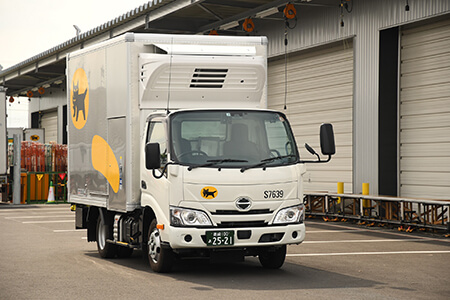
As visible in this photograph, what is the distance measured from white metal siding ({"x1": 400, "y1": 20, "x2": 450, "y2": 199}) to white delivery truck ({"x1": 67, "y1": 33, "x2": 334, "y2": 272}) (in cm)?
790

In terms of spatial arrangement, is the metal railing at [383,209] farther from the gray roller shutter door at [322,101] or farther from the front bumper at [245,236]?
the front bumper at [245,236]

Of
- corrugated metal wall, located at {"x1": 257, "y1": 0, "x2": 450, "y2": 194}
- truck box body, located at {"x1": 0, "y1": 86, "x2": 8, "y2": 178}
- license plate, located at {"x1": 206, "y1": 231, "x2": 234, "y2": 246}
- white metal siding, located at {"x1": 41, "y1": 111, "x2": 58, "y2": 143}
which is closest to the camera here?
license plate, located at {"x1": 206, "y1": 231, "x2": 234, "y2": 246}

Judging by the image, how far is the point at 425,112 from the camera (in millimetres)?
18828

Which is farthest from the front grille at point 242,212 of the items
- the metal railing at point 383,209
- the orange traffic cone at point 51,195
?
the orange traffic cone at point 51,195

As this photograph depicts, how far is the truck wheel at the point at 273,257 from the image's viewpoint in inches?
431

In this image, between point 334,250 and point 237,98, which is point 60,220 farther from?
point 237,98

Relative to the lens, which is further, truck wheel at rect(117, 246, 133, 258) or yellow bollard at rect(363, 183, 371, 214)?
yellow bollard at rect(363, 183, 371, 214)

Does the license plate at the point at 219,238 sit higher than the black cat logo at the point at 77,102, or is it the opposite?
the black cat logo at the point at 77,102

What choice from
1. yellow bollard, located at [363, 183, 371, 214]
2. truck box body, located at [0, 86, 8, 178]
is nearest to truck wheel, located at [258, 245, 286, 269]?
yellow bollard, located at [363, 183, 371, 214]

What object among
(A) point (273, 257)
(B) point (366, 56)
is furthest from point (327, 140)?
(B) point (366, 56)

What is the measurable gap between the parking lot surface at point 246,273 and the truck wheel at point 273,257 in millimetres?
A: 132

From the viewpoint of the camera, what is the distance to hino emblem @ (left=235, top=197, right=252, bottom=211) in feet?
32.7

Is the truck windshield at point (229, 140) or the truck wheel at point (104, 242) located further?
the truck wheel at point (104, 242)

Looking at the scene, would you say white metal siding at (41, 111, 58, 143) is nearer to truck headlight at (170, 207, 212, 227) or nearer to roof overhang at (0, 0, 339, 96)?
roof overhang at (0, 0, 339, 96)
